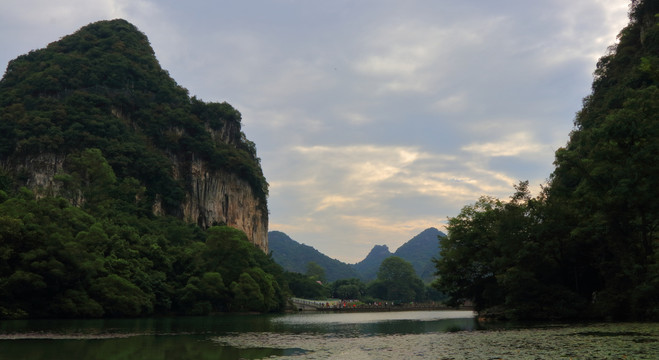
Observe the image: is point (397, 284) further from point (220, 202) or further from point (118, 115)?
point (118, 115)

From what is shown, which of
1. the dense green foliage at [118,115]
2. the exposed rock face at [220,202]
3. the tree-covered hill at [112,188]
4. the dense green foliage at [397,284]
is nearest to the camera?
the tree-covered hill at [112,188]

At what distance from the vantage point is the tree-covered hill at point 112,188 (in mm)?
48719

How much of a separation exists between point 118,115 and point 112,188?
33.6 meters

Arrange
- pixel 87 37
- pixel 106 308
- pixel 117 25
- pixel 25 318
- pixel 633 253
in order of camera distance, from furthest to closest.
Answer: pixel 117 25 → pixel 87 37 → pixel 106 308 → pixel 25 318 → pixel 633 253

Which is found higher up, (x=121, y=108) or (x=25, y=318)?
(x=121, y=108)

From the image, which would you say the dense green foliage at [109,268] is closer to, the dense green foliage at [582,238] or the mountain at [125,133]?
the mountain at [125,133]

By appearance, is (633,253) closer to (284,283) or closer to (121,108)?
(284,283)

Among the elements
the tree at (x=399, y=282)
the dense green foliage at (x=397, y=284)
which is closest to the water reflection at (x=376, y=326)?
the tree at (x=399, y=282)

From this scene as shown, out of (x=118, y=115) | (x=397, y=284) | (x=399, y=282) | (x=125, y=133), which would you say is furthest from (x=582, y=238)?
(x=399, y=282)

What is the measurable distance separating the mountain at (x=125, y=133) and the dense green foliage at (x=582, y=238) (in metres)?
67.5

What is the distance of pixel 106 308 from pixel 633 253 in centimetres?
4881

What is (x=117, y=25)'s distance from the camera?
15275cm

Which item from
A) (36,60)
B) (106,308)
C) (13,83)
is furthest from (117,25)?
(106,308)

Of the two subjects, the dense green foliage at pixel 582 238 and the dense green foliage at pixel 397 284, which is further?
the dense green foliage at pixel 397 284
